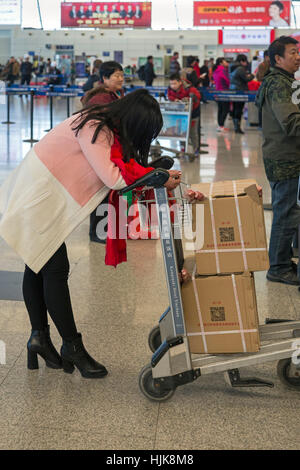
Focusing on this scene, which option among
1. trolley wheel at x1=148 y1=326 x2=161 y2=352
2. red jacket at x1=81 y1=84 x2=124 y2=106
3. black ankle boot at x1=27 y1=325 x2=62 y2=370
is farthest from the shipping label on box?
red jacket at x1=81 y1=84 x2=124 y2=106

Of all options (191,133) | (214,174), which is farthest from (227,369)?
(191,133)

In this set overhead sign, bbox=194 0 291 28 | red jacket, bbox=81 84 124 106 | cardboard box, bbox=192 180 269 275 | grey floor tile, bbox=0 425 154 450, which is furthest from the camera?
overhead sign, bbox=194 0 291 28

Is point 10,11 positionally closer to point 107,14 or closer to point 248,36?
point 107,14

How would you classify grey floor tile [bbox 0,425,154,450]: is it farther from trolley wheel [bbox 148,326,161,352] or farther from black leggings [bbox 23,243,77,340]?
trolley wheel [bbox 148,326,161,352]

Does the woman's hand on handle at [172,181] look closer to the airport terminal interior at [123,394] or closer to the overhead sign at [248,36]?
the airport terminal interior at [123,394]

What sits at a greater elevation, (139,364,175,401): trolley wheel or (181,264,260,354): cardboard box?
(181,264,260,354): cardboard box

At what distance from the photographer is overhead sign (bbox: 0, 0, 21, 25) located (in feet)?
101

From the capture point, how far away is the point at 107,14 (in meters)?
30.5

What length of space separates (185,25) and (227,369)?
111 feet

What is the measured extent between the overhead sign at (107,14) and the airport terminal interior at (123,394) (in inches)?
1092

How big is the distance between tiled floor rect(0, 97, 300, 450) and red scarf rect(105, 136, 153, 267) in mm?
615

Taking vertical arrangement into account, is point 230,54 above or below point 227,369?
above

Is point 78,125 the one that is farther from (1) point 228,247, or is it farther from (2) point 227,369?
(2) point 227,369

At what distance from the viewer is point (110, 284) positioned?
437 centimetres
